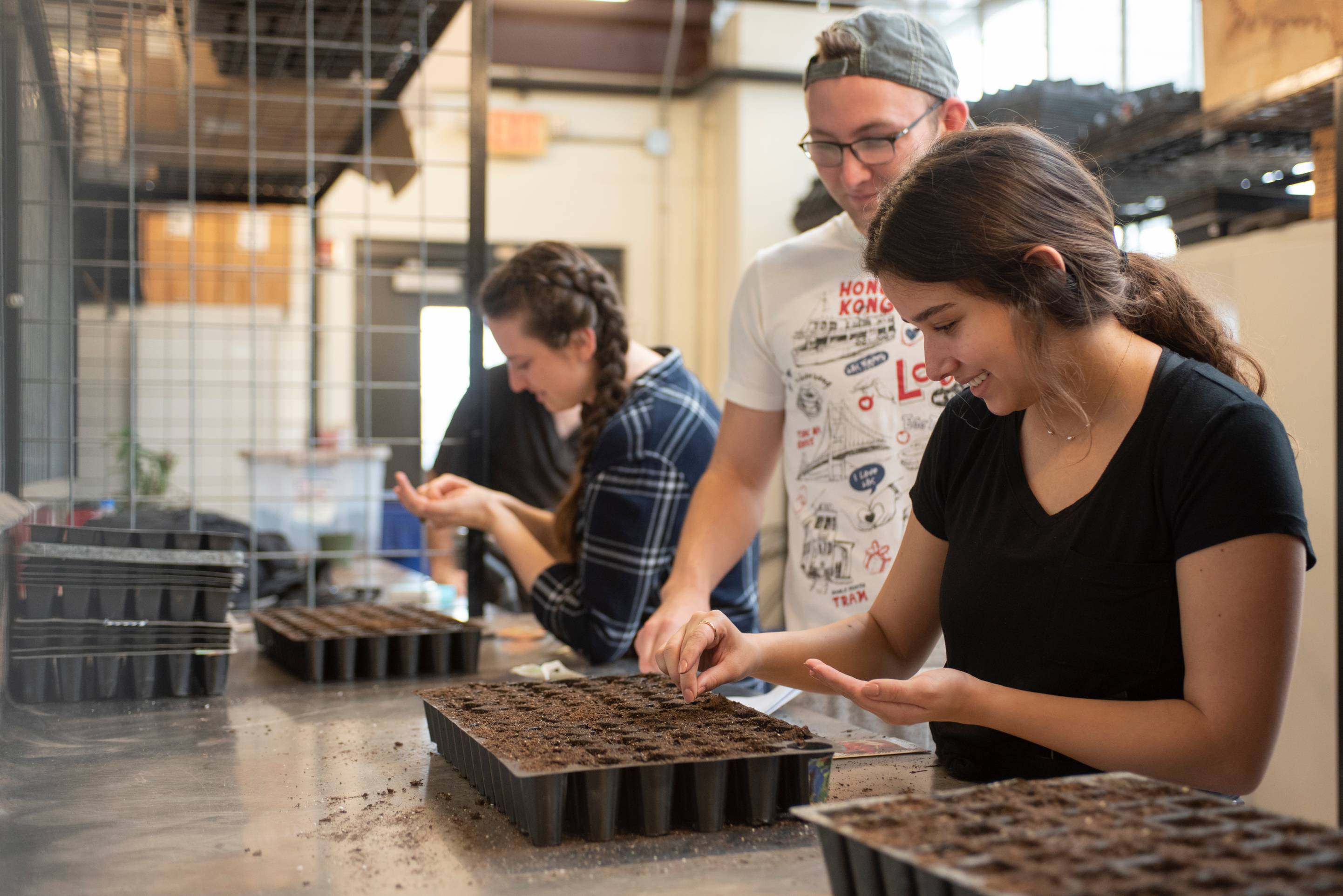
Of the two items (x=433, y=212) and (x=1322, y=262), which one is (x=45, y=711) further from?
(x=433, y=212)

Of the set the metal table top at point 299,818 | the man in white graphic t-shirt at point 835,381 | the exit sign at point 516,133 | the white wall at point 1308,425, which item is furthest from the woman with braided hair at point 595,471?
the exit sign at point 516,133

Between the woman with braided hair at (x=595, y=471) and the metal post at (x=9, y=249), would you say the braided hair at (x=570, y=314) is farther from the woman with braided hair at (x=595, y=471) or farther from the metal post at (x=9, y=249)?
the metal post at (x=9, y=249)

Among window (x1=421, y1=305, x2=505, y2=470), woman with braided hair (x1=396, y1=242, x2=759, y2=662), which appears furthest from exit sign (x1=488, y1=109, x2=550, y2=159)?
woman with braided hair (x1=396, y1=242, x2=759, y2=662)

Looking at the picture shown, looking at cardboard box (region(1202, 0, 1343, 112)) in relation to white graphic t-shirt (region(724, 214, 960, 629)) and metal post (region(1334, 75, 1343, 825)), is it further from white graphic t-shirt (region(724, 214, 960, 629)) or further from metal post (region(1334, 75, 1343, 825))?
white graphic t-shirt (region(724, 214, 960, 629))

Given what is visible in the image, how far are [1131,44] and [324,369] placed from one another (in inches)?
139

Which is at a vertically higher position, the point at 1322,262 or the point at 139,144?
the point at 139,144

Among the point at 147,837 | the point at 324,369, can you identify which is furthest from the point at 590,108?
the point at 147,837

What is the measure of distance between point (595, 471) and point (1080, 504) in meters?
0.87

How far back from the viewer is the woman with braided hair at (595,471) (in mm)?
1664

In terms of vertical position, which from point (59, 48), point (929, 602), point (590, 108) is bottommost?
point (929, 602)

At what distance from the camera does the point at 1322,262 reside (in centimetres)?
228

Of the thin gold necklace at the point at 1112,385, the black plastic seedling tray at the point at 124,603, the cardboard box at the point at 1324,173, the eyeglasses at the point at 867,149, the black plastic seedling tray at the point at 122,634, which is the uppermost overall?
the cardboard box at the point at 1324,173

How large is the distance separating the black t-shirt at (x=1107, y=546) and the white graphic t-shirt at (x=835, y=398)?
0.41 metres

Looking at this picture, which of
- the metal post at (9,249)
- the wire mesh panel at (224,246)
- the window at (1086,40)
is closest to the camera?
the metal post at (9,249)
